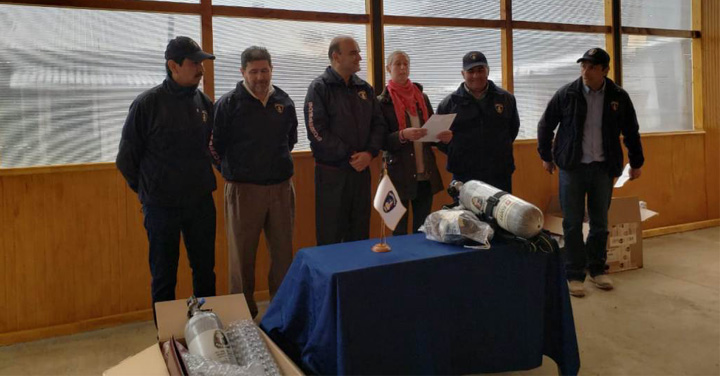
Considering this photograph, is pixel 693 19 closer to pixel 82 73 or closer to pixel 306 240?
pixel 306 240

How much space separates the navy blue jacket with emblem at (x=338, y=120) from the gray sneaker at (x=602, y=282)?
163cm

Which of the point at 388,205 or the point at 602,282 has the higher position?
the point at 388,205

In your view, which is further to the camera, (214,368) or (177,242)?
(177,242)

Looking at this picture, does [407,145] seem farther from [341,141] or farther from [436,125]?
[341,141]

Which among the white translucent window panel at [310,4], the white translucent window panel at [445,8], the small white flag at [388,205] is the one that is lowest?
the small white flag at [388,205]

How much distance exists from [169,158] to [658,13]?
14.6ft

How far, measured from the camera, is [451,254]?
181cm

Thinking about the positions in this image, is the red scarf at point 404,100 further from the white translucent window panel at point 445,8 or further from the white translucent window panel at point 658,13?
the white translucent window panel at point 658,13

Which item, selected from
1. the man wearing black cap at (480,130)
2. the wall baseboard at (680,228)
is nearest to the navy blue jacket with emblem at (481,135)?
the man wearing black cap at (480,130)

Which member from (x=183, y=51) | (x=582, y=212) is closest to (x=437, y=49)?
(x=582, y=212)

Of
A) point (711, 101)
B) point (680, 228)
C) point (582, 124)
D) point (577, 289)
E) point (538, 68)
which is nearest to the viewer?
point (577, 289)

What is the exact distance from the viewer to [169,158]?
2428 millimetres

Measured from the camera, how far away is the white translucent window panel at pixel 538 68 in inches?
165

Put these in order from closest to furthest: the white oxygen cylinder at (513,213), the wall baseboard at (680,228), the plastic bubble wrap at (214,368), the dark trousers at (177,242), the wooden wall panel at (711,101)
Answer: the plastic bubble wrap at (214,368) < the white oxygen cylinder at (513,213) < the dark trousers at (177,242) < the wall baseboard at (680,228) < the wooden wall panel at (711,101)
